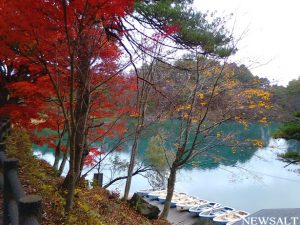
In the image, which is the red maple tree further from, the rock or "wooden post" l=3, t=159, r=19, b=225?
the rock

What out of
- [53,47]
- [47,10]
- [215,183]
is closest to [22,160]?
[53,47]

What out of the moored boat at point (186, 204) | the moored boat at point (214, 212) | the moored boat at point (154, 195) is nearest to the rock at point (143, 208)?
the moored boat at point (214, 212)

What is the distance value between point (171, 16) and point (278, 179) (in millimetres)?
18652

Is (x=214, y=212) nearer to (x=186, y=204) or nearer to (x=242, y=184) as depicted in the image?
(x=186, y=204)

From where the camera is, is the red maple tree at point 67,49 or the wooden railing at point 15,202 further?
the red maple tree at point 67,49

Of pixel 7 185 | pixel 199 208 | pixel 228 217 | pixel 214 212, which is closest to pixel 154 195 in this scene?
pixel 199 208

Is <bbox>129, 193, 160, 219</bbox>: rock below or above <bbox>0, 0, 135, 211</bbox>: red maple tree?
below

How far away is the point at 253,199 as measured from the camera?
1839 centimetres

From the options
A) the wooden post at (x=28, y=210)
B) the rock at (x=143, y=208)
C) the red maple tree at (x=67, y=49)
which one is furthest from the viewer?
the rock at (x=143, y=208)

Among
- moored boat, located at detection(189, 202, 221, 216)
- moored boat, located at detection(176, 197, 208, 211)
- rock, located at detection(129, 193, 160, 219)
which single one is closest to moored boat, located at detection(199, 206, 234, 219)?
moored boat, located at detection(189, 202, 221, 216)

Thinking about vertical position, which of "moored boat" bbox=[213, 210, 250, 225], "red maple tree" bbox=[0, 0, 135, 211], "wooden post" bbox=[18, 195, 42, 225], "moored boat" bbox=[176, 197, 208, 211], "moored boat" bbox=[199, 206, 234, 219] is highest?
"red maple tree" bbox=[0, 0, 135, 211]

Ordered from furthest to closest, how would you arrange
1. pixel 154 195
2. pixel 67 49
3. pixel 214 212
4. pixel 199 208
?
pixel 154 195 < pixel 199 208 < pixel 214 212 < pixel 67 49

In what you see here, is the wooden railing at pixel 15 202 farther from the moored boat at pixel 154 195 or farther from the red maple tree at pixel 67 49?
the moored boat at pixel 154 195

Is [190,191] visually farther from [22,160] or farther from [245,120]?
[22,160]
